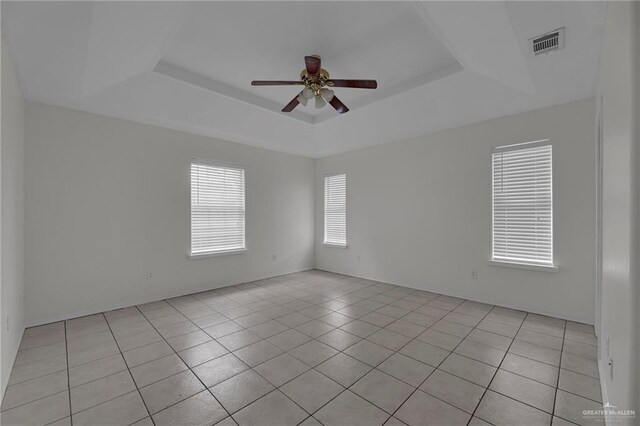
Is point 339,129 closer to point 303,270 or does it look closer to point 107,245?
point 303,270

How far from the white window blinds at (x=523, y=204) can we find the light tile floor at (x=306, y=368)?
2.65 feet

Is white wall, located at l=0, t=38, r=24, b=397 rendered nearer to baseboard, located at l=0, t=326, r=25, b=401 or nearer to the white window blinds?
baseboard, located at l=0, t=326, r=25, b=401

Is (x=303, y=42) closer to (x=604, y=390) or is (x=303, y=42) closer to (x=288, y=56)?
(x=288, y=56)

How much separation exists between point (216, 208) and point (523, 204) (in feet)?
15.3

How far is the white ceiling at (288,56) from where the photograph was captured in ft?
7.38

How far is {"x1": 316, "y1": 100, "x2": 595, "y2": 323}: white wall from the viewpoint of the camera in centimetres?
330

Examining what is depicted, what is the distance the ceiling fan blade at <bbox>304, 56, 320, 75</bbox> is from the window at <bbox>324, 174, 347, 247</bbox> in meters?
3.09

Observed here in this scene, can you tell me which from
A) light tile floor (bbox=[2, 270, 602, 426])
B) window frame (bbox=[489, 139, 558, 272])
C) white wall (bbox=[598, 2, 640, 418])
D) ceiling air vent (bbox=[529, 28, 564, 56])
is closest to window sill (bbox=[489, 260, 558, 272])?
window frame (bbox=[489, 139, 558, 272])

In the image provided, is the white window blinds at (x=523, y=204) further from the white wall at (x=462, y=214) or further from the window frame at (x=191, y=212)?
the window frame at (x=191, y=212)

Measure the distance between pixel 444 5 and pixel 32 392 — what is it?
4290 mm

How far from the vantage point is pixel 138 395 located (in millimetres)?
2023

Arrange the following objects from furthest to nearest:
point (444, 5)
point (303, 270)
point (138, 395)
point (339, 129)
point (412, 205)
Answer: point (303, 270), point (339, 129), point (412, 205), point (444, 5), point (138, 395)

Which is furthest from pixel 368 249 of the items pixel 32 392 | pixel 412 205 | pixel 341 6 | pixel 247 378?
pixel 32 392

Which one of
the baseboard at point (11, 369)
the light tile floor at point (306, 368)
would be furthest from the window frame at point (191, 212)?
the baseboard at point (11, 369)
